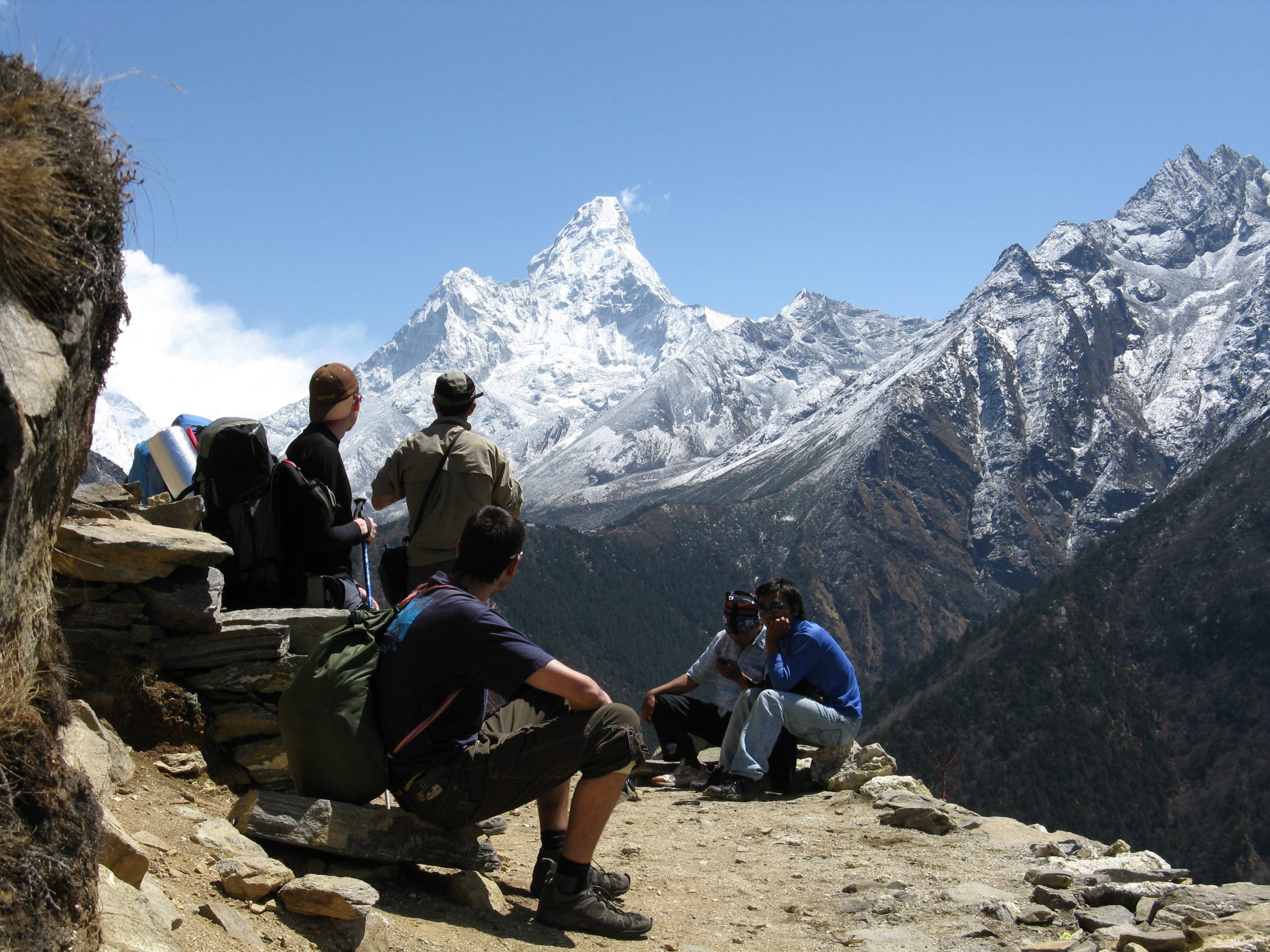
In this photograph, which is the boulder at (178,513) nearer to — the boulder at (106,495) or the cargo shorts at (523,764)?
the boulder at (106,495)

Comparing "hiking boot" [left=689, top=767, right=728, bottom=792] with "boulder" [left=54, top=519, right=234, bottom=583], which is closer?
"boulder" [left=54, top=519, right=234, bottom=583]

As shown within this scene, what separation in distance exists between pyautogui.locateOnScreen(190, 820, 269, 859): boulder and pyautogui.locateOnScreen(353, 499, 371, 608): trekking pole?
256cm

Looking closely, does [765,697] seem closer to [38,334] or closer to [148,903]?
[148,903]

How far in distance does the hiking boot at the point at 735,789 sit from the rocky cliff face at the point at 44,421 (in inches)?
297

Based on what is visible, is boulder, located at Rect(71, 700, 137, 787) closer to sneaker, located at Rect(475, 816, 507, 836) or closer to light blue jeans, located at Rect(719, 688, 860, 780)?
sneaker, located at Rect(475, 816, 507, 836)

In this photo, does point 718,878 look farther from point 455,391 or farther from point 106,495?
point 106,495

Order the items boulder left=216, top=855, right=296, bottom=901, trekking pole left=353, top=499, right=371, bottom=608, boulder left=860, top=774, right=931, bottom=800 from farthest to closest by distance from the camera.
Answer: boulder left=860, top=774, right=931, bottom=800
trekking pole left=353, top=499, right=371, bottom=608
boulder left=216, top=855, right=296, bottom=901

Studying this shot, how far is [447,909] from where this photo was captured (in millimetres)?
6477

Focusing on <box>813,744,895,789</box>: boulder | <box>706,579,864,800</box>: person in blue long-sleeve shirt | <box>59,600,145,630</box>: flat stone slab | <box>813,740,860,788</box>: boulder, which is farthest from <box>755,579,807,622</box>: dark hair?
<box>59,600,145,630</box>: flat stone slab

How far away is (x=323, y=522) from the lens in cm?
847

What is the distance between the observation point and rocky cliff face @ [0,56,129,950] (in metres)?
4.42

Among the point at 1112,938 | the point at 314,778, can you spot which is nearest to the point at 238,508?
the point at 314,778

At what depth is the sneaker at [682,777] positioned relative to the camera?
12953mm

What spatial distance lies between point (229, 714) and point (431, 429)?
3.20 metres
